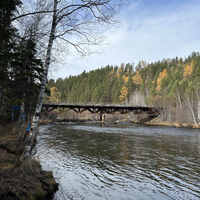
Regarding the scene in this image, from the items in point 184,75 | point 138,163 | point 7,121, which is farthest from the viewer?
point 184,75

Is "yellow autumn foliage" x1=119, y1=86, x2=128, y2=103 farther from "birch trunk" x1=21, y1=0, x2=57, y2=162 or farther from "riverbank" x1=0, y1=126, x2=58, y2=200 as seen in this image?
"riverbank" x1=0, y1=126, x2=58, y2=200

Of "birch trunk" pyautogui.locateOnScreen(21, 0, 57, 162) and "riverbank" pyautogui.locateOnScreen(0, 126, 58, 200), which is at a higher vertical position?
"birch trunk" pyautogui.locateOnScreen(21, 0, 57, 162)

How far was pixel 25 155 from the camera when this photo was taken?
6191 millimetres

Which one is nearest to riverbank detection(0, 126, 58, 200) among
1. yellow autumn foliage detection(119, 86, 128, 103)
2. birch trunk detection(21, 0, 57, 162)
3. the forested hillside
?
birch trunk detection(21, 0, 57, 162)

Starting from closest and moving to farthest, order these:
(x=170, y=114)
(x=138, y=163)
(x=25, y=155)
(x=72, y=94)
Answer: (x=25, y=155) < (x=138, y=163) < (x=170, y=114) < (x=72, y=94)

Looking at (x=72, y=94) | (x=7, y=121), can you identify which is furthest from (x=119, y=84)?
(x=7, y=121)

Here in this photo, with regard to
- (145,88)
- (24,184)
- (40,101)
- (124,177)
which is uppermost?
(145,88)

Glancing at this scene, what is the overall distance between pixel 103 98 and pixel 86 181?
94161 millimetres

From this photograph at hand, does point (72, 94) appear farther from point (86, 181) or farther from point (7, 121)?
point (86, 181)

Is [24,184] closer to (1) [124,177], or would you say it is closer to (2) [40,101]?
(2) [40,101]

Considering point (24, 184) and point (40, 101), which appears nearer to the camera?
point (24, 184)

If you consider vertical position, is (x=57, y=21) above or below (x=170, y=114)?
above

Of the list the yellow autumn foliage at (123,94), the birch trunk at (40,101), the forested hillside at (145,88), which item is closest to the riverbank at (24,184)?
the birch trunk at (40,101)

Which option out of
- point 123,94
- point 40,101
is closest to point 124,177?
point 40,101
